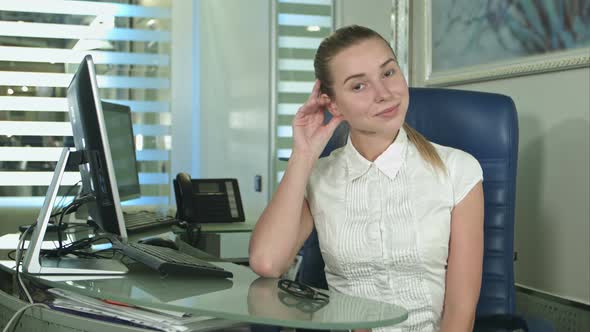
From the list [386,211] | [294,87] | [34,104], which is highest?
[294,87]

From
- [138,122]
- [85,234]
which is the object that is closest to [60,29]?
[138,122]

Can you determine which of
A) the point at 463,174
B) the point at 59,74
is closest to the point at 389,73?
the point at 463,174

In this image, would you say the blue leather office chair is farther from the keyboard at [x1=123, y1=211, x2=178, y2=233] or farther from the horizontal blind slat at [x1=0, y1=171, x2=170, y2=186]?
the horizontal blind slat at [x1=0, y1=171, x2=170, y2=186]

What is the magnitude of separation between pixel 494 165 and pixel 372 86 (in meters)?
0.39

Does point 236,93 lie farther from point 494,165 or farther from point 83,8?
point 494,165

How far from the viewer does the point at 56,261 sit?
4.76ft

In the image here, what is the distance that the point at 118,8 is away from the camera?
153 inches

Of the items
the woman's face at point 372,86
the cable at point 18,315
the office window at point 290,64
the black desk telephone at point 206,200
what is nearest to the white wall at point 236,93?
the office window at point 290,64

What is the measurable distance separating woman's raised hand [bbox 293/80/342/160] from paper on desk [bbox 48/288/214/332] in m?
0.57

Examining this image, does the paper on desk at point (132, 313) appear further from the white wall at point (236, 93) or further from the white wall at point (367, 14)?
the white wall at point (236, 93)

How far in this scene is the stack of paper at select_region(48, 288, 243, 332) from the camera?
1055 mm

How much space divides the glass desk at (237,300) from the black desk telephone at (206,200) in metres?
1.31

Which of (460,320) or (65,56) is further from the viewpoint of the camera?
(65,56)

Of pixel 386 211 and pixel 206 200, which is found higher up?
pixel 386 211
